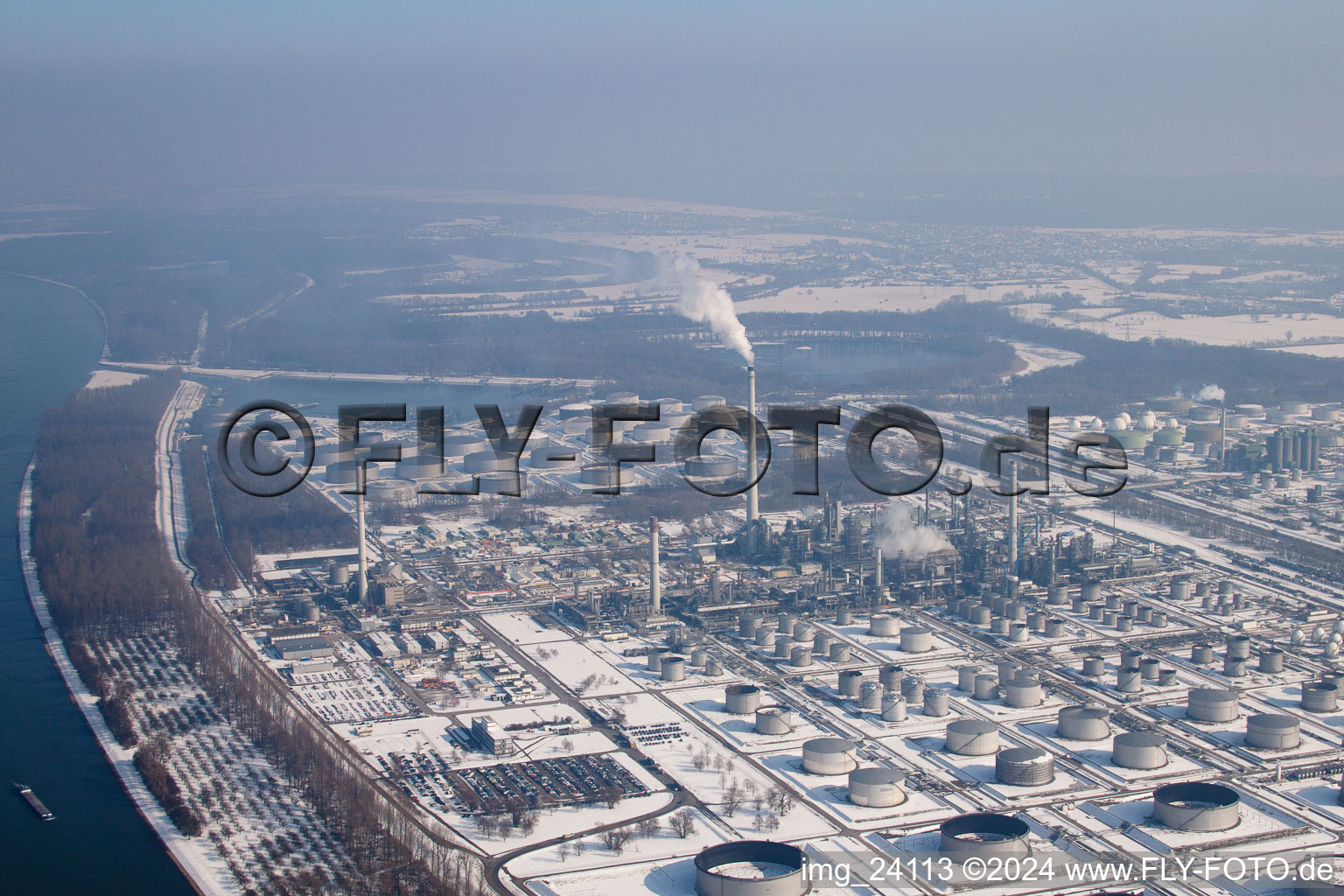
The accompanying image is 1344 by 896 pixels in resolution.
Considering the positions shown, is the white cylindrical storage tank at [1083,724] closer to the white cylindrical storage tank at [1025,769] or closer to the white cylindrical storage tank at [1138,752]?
the white cylindrical storage tank at [1138,752]

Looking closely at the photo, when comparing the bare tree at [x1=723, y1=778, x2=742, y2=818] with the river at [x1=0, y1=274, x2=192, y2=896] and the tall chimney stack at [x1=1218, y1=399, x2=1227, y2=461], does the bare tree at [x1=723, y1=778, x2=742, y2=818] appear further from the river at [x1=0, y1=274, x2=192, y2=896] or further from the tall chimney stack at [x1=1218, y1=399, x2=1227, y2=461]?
the tall chimney stack at [x1=1218, y1=399, x2=1227, y2=461]

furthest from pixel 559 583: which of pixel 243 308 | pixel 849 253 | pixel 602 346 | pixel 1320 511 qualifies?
pixel 849 253

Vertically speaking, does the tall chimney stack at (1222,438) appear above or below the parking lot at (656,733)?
above

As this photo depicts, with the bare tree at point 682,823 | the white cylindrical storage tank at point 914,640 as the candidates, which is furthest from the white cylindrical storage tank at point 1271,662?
the bare tree at point 682,823

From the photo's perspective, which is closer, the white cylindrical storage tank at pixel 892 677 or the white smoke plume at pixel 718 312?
the white cylindrical storage tank at pixel 892 677

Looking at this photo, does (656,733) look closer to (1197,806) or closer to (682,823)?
(682,823)

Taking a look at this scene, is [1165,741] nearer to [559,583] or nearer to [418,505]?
[559,583]
